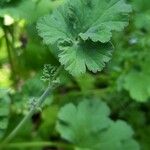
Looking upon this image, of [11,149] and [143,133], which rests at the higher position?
[11,149]

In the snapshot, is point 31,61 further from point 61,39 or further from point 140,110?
point 61,39

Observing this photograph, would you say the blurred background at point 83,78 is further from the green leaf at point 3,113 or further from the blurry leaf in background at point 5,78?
the green leaf at point 3,113

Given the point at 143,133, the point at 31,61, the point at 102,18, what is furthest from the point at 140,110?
the point at 102,18

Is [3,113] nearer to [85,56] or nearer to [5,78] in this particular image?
[85,56]

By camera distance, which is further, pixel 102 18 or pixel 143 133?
pixel 143 133

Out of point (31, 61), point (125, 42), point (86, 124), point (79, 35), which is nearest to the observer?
point (79, 35)

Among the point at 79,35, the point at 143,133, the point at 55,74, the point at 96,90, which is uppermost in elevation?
the point at 79,35

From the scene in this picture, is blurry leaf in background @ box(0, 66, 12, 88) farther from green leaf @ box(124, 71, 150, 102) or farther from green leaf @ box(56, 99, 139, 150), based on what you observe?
green leaf @ box(124, 71, 150, 102)
